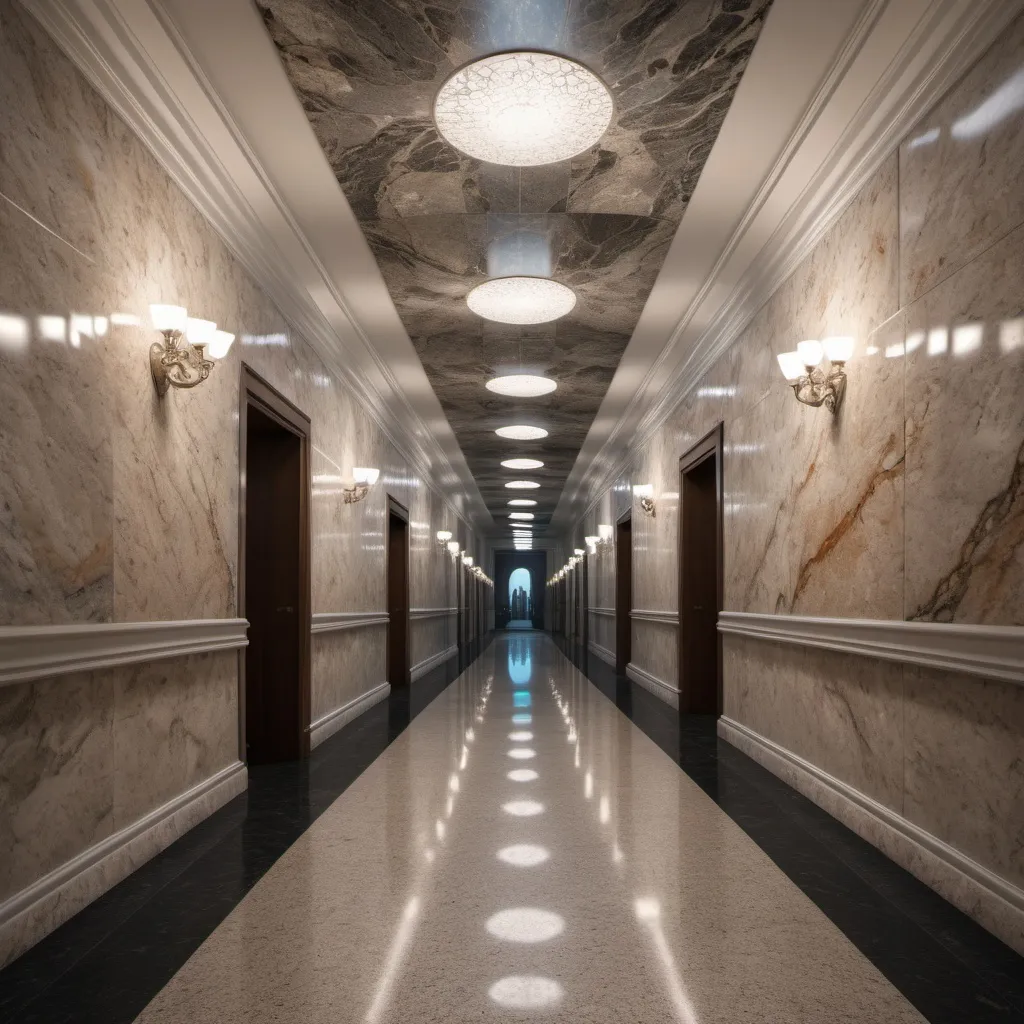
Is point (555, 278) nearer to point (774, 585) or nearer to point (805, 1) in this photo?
point (774, 585)

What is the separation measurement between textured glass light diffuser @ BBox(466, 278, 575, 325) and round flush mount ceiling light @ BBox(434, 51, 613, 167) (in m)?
1.90

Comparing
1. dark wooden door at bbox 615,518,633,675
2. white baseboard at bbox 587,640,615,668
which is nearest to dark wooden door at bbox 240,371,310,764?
dark wooden door at bbox 615,518,633,675

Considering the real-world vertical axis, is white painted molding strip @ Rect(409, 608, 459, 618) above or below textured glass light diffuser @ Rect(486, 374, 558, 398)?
below

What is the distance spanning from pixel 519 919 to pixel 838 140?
12.6 feet

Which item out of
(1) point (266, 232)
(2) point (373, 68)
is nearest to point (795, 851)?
(2) point (373, 68)

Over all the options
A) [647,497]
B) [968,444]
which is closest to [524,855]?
[968,444]

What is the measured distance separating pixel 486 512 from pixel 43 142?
70.9 feet

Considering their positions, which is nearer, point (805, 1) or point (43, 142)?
point (43, 142)

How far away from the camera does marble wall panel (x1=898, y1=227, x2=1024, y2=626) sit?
9.88 feet

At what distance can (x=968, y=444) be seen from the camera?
3.31 m

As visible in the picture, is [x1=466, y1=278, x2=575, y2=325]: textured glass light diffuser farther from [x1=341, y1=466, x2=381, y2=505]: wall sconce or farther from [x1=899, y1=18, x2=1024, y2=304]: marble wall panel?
[x1=899, y1=18, x2=1024, y2=304]: marble wall panel

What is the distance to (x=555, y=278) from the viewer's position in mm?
6586

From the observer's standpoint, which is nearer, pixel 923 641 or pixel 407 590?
pixel 923 641

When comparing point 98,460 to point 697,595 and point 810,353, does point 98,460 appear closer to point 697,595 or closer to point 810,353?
point 810,353
